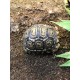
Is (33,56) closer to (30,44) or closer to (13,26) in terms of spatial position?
(30,44)

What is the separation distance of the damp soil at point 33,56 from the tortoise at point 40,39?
3 cm

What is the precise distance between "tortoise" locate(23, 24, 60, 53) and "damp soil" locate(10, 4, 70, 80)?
0.03 meters

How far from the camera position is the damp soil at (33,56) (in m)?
2.70

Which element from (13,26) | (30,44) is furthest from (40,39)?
(13,26)

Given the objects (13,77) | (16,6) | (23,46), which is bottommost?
(13,77)

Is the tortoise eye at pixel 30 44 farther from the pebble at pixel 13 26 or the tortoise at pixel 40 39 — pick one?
the pebble at pixel 13 26

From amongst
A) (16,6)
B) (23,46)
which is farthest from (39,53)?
(16,6)

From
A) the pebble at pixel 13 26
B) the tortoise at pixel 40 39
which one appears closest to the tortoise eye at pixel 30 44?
the tortoise at pixel 40 39

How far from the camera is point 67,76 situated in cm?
269

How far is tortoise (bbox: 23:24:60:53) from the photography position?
8.82 ft

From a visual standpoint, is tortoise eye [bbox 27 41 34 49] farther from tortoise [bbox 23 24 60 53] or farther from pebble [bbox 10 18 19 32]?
pebble [bbox 10 18 19 32]
